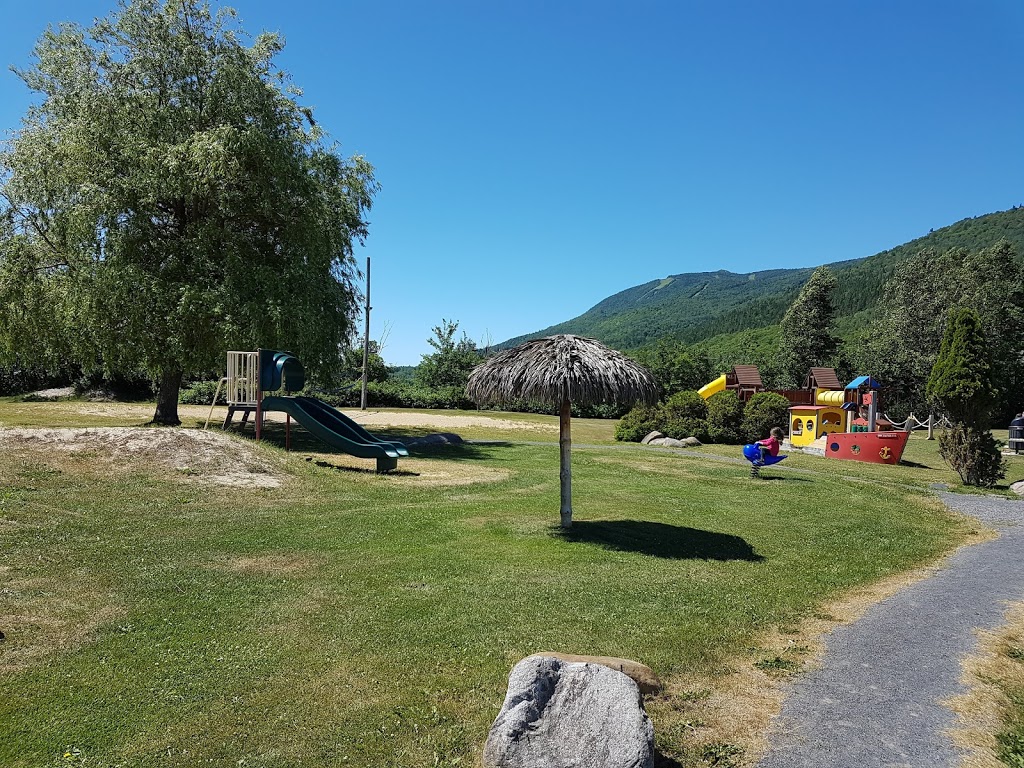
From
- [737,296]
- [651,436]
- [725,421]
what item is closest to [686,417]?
[725,421]

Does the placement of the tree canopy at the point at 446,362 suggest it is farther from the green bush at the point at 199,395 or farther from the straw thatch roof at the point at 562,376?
the straw thatch roof at the point at 562,376

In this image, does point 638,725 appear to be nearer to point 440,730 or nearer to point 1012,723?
point 440,730

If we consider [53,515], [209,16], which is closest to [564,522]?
[53,515]

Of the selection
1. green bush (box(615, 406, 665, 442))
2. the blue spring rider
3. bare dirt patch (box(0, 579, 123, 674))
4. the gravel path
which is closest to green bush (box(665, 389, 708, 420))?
green bush (box(615, 406, 665, 442))

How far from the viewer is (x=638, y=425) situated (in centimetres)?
2802

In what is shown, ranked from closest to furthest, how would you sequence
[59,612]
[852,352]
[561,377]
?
[59,612] → [561,377] → [852,352]

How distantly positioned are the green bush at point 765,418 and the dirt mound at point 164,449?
19.7m

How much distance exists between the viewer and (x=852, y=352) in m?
47.6

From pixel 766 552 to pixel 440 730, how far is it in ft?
21.3

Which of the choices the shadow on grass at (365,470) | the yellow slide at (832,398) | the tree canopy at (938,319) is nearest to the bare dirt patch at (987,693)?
the shadow on grass at (365,470)

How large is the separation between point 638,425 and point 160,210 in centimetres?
1861

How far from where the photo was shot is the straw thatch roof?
909 cm

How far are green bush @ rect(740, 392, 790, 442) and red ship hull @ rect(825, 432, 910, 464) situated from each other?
4144 mm

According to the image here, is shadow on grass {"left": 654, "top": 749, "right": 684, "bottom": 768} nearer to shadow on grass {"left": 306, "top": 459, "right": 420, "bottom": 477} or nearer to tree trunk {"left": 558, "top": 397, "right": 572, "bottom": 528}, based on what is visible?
tree trunk {"left": 558, "top": 397, "right": 572, "bottom": 528}
